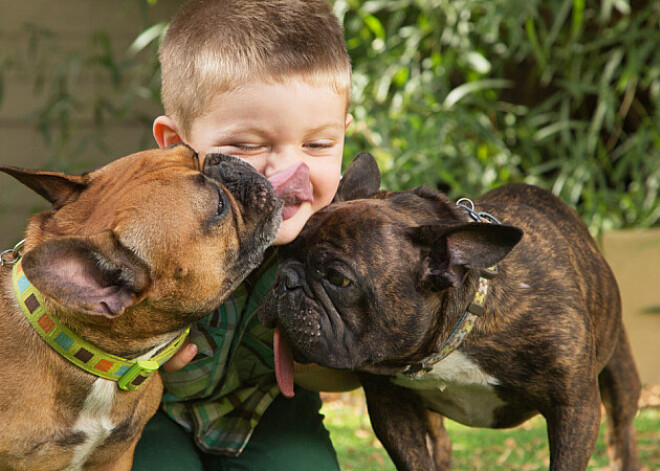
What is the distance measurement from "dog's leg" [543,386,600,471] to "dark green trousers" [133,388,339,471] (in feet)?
2.97

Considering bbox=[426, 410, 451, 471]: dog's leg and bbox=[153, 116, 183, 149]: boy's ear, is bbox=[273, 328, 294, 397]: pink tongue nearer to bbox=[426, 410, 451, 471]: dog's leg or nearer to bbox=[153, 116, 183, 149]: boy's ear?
bbox=[153, 116, 183, 149]: boy's ear

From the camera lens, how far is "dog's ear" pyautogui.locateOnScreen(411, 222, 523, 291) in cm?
219

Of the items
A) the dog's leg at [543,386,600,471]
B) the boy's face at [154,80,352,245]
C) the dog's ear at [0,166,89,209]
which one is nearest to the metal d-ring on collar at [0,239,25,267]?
the dog's ear at [0,166,89,209]

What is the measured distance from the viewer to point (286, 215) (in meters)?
2.59

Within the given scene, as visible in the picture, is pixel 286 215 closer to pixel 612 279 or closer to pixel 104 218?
pixel 104 218

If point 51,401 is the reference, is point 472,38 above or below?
below

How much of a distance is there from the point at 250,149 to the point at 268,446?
3.69 ft

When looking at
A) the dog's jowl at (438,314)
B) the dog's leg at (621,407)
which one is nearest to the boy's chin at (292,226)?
the dog's jowl at (438,314)

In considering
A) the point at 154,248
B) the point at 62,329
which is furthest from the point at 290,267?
the point at 62,329

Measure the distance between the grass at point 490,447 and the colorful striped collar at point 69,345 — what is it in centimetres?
179

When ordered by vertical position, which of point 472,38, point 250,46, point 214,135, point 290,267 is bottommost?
point 472,38

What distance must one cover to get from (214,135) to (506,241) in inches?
39.9

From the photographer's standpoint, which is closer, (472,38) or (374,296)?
(374,296)

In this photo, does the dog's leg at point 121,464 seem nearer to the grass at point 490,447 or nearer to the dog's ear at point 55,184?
the dog's ear at point 55,184
